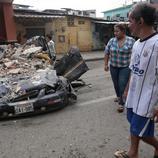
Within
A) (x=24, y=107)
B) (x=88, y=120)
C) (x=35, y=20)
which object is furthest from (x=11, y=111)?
(x=35, y=20)

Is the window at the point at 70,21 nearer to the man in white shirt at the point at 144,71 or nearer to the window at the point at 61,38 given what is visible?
the window at the point at 61,38

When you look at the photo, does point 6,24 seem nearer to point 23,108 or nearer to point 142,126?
point 23,108

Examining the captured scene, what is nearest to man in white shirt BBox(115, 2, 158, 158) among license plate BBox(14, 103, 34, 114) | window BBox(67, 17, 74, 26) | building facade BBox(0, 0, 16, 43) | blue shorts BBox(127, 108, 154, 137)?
blue shorts BBox(127, 108, 154, 137)

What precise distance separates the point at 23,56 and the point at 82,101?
13.5 ft

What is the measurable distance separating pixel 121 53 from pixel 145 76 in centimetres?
282

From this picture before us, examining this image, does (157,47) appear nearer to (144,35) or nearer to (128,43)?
(144,35)

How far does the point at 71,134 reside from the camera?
16.1ft

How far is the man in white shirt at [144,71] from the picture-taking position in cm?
306

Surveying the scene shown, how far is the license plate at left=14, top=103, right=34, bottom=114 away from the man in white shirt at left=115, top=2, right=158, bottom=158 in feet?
9.80

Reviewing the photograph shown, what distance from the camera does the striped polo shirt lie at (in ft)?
19.3

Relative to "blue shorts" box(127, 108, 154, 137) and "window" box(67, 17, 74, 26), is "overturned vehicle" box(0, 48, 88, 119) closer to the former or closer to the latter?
"blue shorts" box(127, 108, 154, 137)

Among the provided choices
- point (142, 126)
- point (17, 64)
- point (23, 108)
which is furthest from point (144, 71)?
point (17, 64)

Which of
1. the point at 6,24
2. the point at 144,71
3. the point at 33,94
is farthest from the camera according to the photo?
the point at 6,24

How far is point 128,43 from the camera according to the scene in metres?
5.88
